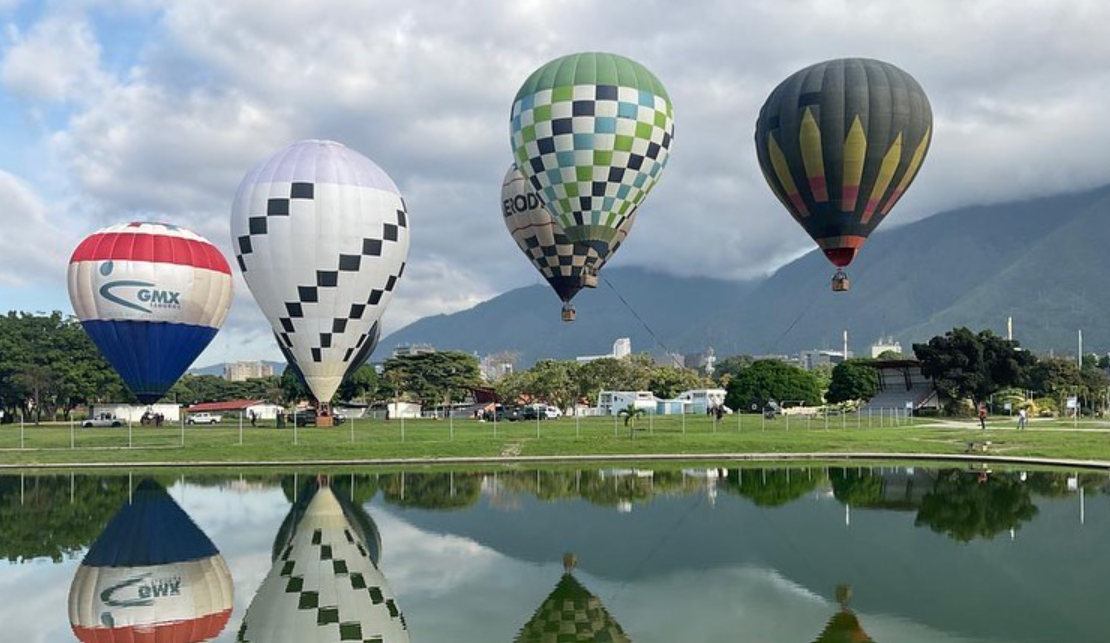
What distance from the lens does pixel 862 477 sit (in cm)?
3194

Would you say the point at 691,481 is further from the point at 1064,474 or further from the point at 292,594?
the point at 292,594

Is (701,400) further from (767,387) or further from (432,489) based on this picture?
(432,489)

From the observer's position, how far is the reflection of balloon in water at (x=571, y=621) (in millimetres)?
13422

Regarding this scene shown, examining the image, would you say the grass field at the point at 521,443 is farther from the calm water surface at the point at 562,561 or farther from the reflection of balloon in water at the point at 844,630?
the reflection of balloon in water at the point at 844,630

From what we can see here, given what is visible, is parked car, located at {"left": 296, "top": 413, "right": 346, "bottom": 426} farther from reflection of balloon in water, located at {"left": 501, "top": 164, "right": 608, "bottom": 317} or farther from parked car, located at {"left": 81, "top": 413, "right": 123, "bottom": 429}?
reflection of balloon in water, located at {"left": 501, "top": 164, "right": 608, "bottom": 317}

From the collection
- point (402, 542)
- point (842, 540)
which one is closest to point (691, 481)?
point (842, 540)

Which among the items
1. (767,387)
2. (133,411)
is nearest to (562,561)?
(767,387)

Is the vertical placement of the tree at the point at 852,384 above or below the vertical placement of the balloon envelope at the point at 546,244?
below

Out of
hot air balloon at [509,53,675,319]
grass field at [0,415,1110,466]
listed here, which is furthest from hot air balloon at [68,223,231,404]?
hot air balloon at [509,53,675,319]

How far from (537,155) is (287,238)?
10.5m

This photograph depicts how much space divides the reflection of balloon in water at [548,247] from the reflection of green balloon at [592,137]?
5.05 m

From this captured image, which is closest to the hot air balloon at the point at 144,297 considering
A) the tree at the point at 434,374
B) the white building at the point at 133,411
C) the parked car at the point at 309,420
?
the parked car at the point at 309,420

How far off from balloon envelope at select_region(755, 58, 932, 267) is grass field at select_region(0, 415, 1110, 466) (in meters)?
9.32

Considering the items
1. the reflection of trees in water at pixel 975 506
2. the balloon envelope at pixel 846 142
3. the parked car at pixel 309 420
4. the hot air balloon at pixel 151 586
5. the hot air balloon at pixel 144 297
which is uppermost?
the balloon envelope at pixel 846 142
